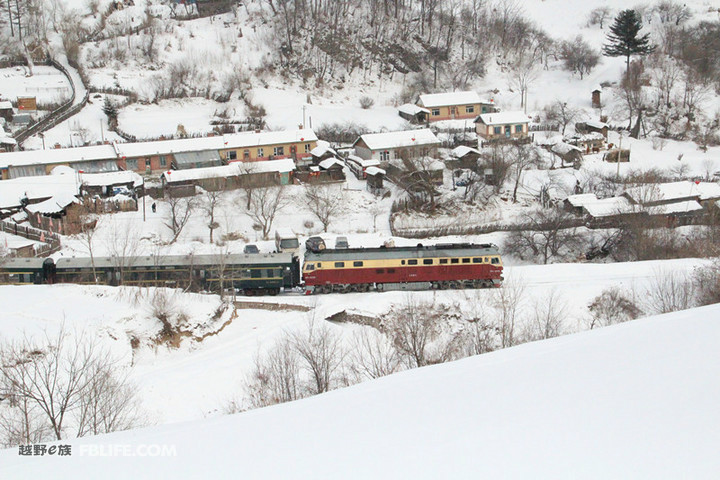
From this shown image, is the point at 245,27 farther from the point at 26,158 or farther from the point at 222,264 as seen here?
the point at 222,264

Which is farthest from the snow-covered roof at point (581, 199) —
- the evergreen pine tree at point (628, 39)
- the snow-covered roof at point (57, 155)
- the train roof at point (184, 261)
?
the snow-covered roof at point (57, 155)

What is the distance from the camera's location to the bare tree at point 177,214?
31.4 m

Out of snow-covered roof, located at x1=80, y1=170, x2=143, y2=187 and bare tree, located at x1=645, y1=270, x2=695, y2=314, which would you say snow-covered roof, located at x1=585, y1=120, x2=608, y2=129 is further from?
snow-covered roof, located at x1=80, y1=170, x2=143, y2=187

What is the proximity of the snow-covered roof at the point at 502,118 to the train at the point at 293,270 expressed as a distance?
21.6 meters

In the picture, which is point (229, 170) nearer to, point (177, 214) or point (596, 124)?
point (177, 214)

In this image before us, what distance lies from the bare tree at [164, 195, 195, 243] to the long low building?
5.54 meters

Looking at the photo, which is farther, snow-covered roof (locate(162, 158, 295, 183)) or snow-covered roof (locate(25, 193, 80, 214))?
snow-covered roof (locate(162, 158, 295, 183))

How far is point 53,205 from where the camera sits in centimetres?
3234

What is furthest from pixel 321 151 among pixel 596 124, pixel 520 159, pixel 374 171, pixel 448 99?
pixel 596 124

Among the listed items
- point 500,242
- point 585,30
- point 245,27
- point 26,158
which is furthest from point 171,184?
point 585,30

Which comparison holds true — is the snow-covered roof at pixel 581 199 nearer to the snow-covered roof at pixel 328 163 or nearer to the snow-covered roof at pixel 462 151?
the snow-covered roof at pixel 462 151

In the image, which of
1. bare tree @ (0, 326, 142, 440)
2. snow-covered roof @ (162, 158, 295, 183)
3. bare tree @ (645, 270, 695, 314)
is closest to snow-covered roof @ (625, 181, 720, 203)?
bare tree @ (645, 270, 695, 314)

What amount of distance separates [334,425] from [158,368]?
44.4ft

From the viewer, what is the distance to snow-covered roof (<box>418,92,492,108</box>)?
4856cm
